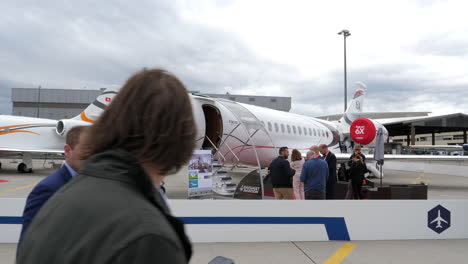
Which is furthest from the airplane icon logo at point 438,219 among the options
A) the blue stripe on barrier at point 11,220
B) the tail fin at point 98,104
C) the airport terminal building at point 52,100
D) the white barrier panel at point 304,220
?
the airport terminal building at point 52,100

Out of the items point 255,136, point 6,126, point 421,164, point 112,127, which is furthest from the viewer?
point 421,164

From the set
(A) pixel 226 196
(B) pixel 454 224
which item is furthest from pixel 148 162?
(A) pixel 226 196

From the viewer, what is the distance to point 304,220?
618cm

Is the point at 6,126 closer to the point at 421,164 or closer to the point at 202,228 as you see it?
the point at 202,228

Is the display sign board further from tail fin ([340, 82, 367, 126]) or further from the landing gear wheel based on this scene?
tail fin ([340, 82, 367, 126])

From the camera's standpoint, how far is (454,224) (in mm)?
6527

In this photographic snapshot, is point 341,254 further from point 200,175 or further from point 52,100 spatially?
point 52,100

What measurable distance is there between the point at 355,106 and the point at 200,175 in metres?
18.0

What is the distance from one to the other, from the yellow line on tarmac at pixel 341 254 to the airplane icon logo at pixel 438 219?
1.68 metres

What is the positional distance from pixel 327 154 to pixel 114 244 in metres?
9.89

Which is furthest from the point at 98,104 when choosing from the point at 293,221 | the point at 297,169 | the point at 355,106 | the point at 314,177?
the point at 355,106

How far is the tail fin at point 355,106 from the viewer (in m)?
23.7

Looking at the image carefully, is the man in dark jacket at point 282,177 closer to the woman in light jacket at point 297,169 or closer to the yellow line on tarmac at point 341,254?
the woman in light jacket at point 297,169

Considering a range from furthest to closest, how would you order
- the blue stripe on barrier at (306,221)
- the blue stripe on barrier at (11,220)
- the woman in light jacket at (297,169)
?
the woman in light jacket at (297,169), the blue stripe on barrier at (306,221), the blue stripe on barrier at (11,220)
